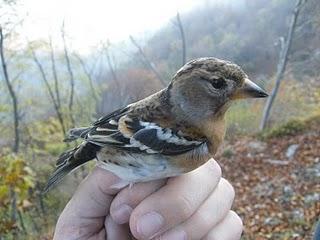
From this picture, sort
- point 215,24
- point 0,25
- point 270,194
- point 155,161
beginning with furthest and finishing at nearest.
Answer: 1. point 215,24
2. point 270,194
3. point 0,25
4. point 155,161

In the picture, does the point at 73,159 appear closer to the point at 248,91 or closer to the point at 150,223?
the point at 150,223

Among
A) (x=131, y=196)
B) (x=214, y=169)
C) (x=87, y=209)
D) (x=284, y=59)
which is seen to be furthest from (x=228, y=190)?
(x=284, y=59)

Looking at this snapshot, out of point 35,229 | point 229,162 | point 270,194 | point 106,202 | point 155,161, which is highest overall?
point 155,161

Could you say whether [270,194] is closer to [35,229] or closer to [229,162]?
[229,162]

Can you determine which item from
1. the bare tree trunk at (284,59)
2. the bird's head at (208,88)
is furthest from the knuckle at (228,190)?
the bare tree trunk at (284,59)

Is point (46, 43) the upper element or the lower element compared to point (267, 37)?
upper

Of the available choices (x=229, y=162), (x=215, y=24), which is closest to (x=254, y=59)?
(x=215, y=24)

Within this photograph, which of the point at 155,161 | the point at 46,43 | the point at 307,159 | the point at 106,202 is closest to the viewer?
the point at 155,161

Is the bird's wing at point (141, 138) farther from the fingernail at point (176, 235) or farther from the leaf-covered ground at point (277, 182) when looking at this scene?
the leaf-covered ground at point (277, 182)
